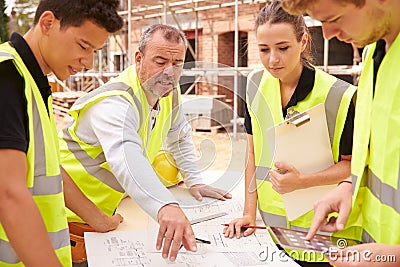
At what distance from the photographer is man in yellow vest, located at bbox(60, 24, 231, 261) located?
1154mm

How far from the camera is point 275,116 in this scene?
4.27 feet

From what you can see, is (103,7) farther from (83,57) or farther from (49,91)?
(49,91)

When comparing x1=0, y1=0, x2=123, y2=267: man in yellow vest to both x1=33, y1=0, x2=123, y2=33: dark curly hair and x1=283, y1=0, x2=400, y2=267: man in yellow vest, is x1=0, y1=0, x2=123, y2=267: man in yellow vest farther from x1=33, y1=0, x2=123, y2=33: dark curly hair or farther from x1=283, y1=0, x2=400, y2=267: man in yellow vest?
x1=283, y1=0, x2=400, y2=267: man in yellow vest

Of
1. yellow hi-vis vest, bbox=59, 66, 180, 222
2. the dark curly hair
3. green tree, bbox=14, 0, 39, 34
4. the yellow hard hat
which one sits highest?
the dark curly hair

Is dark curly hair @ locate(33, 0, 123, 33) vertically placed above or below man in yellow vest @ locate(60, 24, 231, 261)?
above

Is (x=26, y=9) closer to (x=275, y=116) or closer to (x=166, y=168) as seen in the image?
(x=166, y=168)

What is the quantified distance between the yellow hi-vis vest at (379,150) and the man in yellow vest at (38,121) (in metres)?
0.55

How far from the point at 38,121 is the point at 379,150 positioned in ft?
2.17

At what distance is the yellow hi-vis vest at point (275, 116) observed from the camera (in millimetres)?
1182

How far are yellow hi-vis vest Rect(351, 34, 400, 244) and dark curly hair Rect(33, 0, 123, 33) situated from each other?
1.77ft

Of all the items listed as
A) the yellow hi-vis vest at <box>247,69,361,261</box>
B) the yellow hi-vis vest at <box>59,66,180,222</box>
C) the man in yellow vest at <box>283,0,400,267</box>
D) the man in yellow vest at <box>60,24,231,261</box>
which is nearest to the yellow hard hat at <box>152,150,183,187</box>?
the man in yellow vest at <box>60,24,231,261</box>

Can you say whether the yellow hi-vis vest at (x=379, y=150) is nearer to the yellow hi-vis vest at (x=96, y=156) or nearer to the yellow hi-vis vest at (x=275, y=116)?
the yellow hi-vis vest at (x=275, y=116)

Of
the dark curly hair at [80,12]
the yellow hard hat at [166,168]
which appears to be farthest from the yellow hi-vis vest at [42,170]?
the yellow hard hat at [166,168]

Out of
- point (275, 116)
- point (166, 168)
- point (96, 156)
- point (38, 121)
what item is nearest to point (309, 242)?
point (275, 116)
